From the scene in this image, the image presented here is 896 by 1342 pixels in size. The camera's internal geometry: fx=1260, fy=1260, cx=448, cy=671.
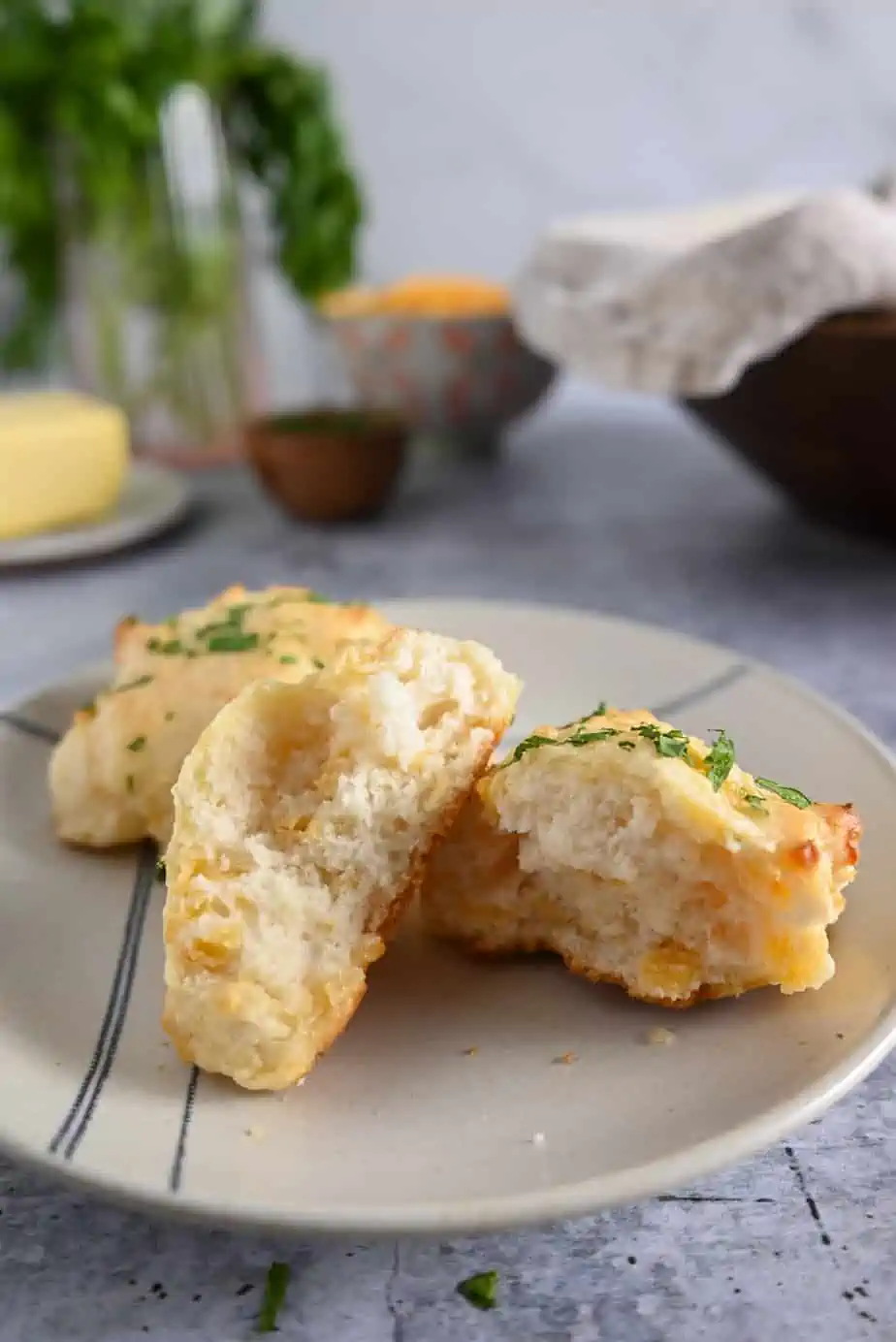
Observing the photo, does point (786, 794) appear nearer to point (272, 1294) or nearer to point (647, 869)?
Result: point (647, 869)

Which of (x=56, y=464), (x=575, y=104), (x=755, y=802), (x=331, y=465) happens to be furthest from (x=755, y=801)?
(x=575, y=104)

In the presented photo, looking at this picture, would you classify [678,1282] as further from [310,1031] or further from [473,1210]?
[310,1031]

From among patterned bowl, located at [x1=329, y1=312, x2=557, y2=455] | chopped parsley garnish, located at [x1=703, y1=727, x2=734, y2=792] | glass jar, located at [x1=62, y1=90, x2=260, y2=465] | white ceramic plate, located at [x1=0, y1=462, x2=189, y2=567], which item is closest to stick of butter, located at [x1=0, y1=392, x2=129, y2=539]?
white ceramic plate, located at [x1=0, y1=462, x2=189, y2=567]

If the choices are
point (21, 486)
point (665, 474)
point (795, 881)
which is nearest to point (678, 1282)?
point (795, 881)

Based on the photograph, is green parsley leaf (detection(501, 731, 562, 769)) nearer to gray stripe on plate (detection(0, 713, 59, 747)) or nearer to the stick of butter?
gray stripe on plate (detection(0, 713, 59, 747))

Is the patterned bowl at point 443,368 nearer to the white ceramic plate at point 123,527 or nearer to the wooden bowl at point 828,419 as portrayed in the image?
the white ceramic plate at point 123,527

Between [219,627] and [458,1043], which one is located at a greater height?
[219,627]

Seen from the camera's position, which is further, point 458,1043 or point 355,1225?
point 458,1043
